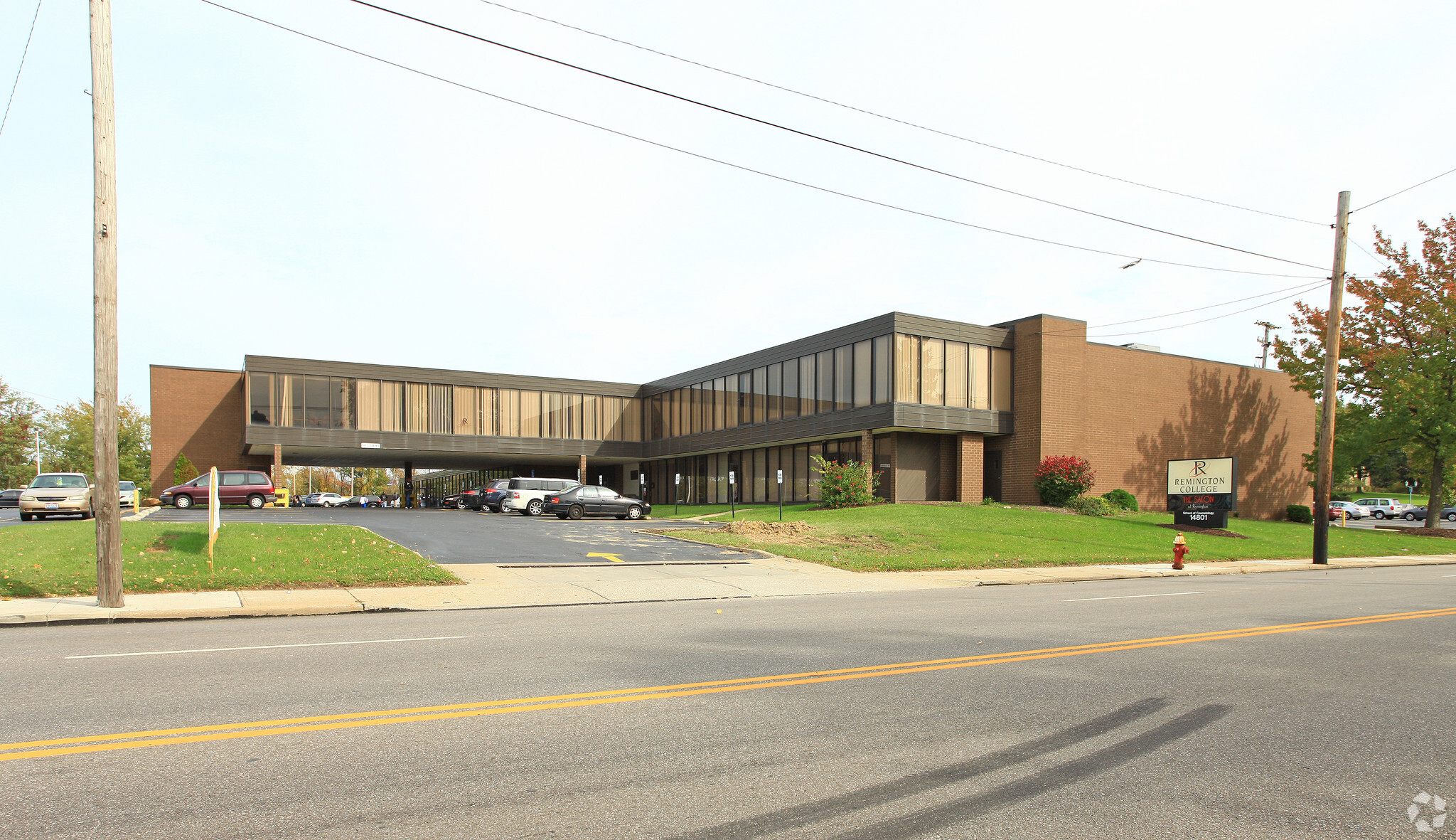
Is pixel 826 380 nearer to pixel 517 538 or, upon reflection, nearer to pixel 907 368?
pixel 907 368

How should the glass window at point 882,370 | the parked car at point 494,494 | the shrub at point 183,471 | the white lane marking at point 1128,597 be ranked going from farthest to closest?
the shrub at point 183,471
the parked car at point 494,494
the glass window at point 882,370
the white lane marking at point 1128,597

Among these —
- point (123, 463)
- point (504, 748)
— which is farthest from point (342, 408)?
point (504, 748)

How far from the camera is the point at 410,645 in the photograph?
351 inches

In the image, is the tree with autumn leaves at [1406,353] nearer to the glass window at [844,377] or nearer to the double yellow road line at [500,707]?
the glass window at [844,377]

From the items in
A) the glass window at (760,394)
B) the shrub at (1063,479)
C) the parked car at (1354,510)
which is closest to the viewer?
the shrub at (1063,479)

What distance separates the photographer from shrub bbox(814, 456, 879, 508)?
36.0 metres

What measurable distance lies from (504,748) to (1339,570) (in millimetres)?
25007

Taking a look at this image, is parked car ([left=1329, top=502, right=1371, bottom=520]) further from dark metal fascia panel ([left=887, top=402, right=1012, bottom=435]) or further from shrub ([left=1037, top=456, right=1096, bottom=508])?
dark metal fascia panel ([left=887, top=402, right=1012, bottom=435])

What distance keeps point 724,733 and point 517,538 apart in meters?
18.9

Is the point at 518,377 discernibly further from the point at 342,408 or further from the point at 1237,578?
the point at 1237,578

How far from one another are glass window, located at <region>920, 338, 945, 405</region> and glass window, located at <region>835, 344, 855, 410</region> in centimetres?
346

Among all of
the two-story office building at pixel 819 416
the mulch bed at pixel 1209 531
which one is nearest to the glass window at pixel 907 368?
the two-story office building at pixel 819 416

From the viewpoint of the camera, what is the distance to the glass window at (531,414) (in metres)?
57.2

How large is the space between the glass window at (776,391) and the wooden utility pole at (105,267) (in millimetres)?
34116
